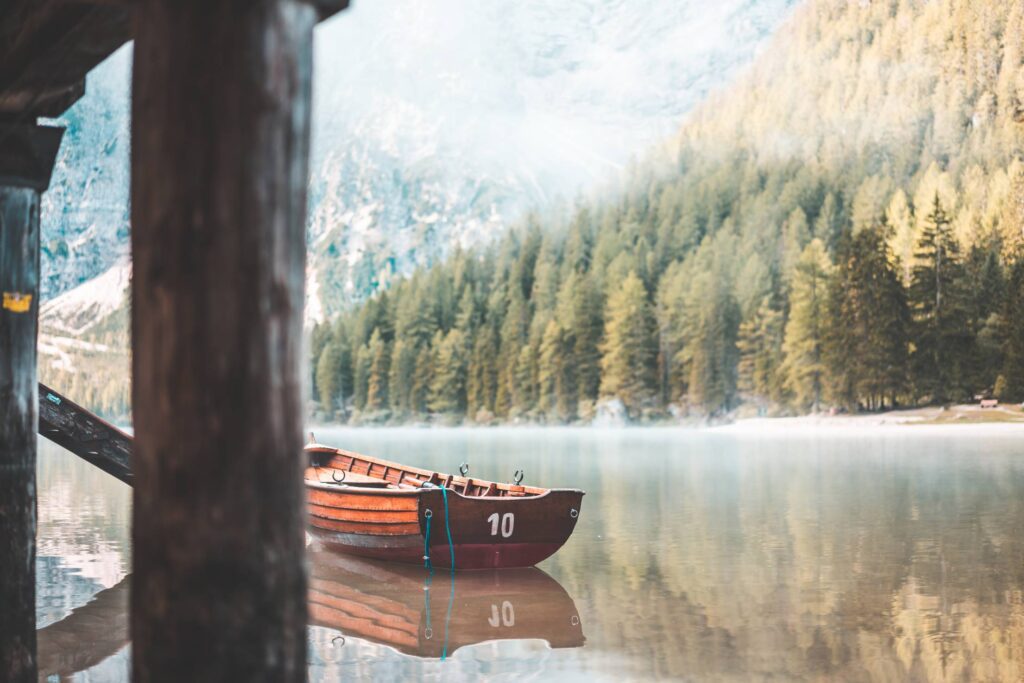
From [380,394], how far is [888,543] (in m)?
124

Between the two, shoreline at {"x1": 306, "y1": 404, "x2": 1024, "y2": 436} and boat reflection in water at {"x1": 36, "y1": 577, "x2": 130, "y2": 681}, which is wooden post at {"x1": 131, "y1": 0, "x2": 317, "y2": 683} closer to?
boat reflection in water at {"x1": 36, "y1": 577, "x2": 130, "y2": 681}

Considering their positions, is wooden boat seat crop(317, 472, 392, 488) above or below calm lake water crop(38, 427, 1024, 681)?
above

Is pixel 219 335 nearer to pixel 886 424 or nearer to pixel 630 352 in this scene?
pixel 886 424

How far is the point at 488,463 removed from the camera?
162 feet

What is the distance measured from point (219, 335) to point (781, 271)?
116 metres

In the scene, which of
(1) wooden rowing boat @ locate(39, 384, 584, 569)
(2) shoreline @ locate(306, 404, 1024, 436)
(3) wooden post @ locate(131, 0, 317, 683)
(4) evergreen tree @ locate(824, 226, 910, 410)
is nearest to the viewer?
(3) wooden post @ locate(131, 0, 317, 683)

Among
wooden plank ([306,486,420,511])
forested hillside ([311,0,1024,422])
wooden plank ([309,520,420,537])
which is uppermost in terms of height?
forested hillside ([311,0,1024,422])

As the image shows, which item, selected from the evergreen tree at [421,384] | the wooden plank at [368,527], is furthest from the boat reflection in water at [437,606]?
the evergreen tree at [421,384]

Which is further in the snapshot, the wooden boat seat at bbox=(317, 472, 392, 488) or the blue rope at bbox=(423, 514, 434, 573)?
the wooden boat seat at bbox=(317, 472, 392, 488)

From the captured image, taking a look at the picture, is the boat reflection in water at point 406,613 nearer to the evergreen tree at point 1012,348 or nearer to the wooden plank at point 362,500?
the wooden plank at point 362,500

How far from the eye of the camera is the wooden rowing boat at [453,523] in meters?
17.8

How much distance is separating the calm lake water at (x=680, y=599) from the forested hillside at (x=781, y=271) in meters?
60.9

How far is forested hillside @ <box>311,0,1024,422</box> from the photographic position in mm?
89812

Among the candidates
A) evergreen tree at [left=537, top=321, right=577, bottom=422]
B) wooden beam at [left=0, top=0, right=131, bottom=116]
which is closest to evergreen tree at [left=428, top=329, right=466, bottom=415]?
evergreen tree at [left=537, top=321, right=577, bottom=422]
